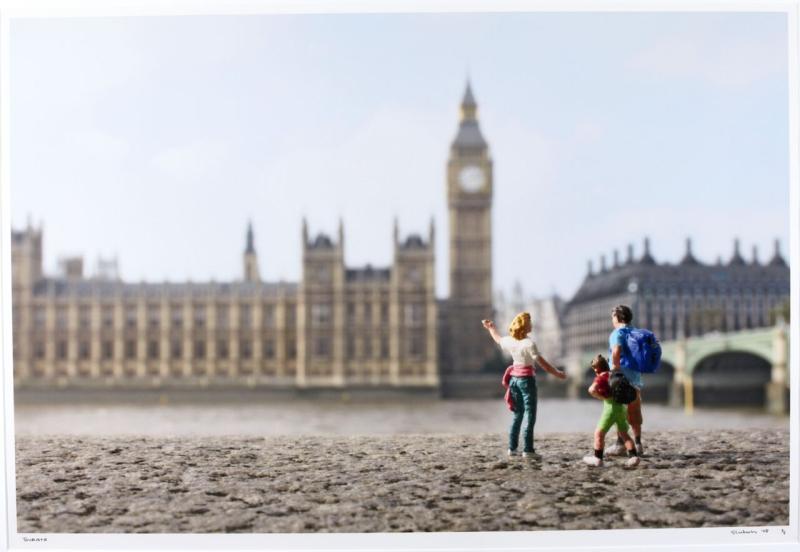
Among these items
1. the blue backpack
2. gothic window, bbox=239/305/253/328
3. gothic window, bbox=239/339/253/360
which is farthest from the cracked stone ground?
gothic window, bbox=239/305/253/328

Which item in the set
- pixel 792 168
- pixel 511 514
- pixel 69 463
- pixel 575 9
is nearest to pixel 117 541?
pixel 69 463

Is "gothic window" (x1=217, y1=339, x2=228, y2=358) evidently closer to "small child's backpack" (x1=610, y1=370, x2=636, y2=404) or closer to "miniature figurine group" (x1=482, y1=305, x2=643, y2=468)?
"miniature figurine group" (x1=482, y1=305, x2=643, y2=468)

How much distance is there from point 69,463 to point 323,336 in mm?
41091

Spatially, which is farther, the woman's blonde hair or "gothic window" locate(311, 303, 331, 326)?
"gothic window" locate(311, 303, 331, 326)

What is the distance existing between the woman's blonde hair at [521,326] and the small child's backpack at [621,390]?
0.54 meters

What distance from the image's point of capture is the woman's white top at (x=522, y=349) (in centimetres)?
576

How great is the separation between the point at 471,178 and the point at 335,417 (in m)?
23.5

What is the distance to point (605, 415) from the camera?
5840 millimetres

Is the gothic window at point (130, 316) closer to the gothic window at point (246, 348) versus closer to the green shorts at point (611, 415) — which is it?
the gothic window at point (246, 348)

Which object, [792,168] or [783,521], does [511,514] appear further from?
[792,168]

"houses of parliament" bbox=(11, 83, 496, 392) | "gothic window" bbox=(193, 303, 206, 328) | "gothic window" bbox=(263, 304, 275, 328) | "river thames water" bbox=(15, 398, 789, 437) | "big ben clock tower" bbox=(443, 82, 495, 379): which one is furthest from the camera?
"big ben clock tower" bbox=(443, 82, 495, 379)

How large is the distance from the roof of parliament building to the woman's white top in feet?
124

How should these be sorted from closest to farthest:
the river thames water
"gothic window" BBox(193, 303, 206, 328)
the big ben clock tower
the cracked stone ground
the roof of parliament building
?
the cracked stone ground, the river thames water, the roof of parliament building, "gothic window" BBox(193, 303, 206, 328), the big ben clock tower

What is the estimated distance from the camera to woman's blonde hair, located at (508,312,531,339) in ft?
19.0
